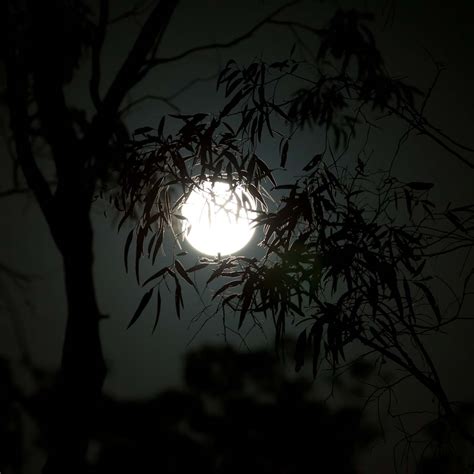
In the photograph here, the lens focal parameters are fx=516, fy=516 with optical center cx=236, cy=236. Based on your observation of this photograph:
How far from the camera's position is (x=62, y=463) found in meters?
1.70

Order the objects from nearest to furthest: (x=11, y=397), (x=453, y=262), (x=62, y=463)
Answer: (x=62, y=463) < (x=453, y=262) < (x=11, y=397)

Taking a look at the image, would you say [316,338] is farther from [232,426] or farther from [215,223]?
[232,426]

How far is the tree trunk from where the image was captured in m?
1.68

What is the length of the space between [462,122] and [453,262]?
56 centimetres

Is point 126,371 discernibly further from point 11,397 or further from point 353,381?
point 353,381

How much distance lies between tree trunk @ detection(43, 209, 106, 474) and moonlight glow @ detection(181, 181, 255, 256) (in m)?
0.38

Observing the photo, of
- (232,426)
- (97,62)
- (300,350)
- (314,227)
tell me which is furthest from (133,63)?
(232,426)

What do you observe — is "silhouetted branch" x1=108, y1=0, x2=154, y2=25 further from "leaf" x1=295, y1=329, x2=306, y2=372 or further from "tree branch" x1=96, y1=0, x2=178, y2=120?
"leaf" x1=295, y1=329, x2=306, y2=372

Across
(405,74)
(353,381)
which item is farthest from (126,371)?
(405,74)

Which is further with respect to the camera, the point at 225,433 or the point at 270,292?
the point at 225,433

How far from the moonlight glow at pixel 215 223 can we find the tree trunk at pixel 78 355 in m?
0.38

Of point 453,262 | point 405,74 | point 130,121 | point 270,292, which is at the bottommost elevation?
point 270,292

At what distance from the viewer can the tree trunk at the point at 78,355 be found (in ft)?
5.51

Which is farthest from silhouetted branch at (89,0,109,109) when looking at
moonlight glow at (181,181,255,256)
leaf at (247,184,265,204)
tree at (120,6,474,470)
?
leaf at (247,184,265,204)
